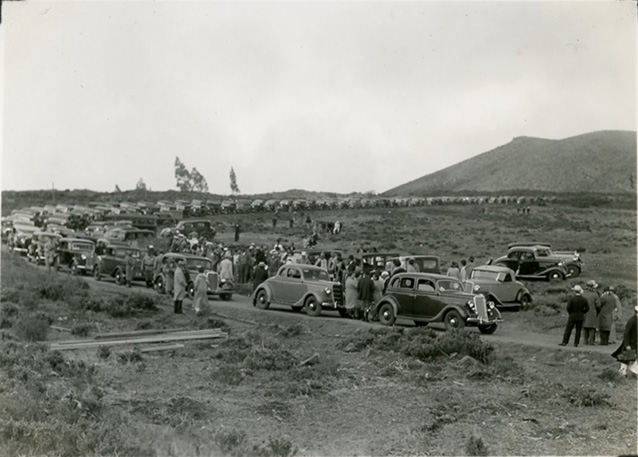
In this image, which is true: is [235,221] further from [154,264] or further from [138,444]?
[138,444]

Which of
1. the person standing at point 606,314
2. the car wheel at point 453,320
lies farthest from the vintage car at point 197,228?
the person standing at point 606,314

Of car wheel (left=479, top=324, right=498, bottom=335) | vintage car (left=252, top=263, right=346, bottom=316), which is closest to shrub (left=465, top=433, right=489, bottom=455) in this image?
car wheel (left=479, top=324, right=498, bottom=335)

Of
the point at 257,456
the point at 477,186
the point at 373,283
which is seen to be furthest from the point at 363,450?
the point at 477,186

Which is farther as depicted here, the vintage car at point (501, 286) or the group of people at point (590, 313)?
the vintage car at point (501, 286)

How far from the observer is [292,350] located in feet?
47.2

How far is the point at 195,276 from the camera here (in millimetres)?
21547

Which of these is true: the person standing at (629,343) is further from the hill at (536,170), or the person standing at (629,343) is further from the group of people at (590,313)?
the hill at (536,170)

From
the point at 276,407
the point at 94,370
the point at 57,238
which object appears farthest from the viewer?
the point at 57,238

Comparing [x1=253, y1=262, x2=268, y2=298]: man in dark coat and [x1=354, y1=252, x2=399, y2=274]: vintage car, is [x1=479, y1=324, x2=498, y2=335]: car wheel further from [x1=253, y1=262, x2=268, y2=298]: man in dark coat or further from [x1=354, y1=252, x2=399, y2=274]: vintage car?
[x1=253, y1=262, x2=268, y2=298]: man in dark coat

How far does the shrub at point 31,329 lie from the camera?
1455cm

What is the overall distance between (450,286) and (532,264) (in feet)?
25.3

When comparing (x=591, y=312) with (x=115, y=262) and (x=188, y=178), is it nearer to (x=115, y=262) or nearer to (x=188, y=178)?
(x=188, y=178)

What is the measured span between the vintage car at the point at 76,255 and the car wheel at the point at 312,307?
38.3ft

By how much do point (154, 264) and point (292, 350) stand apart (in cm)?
1092
